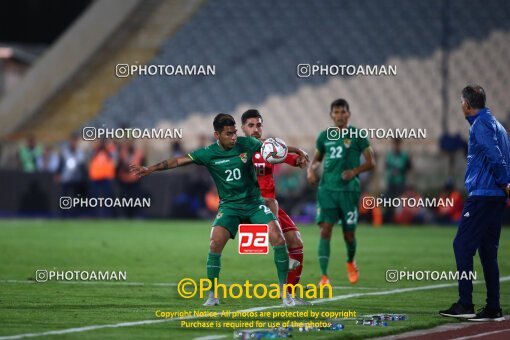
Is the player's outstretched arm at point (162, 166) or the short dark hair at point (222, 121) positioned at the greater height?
the short dark hair at point (222, 121)

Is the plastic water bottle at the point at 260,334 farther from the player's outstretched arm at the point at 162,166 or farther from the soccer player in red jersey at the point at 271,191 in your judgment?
the soccer player in red jersey at the point at 271,191

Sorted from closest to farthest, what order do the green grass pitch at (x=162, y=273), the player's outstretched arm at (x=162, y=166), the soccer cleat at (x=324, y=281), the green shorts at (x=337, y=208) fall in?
1. the green grass pitch at (x=162, y=273)
2. the player's outstretched arm at (x=162, y=166)
3. the soccer cleat at (x=324, y=281)
4. the green shorts at (x=337, y=208)

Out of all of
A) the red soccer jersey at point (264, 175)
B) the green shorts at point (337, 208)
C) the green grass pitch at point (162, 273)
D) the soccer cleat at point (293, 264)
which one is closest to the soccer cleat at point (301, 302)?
the green grass pitch at point (162, 273)

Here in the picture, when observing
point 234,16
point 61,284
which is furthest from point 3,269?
point 234,16

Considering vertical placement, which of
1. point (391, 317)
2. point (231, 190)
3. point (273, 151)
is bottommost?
point (391, 317)

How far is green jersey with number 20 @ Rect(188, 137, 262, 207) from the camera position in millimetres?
12680

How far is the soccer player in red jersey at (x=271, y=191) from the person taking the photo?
13.4m

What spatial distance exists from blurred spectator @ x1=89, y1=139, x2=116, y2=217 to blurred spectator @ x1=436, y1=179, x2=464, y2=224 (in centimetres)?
860

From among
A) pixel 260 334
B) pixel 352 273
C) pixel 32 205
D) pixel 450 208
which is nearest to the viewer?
pixel 260 334

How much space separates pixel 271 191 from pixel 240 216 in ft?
4.07

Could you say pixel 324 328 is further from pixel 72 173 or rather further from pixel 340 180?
pixel 72 173

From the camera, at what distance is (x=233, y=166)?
12672 millimetres

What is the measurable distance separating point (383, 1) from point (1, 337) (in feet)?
106

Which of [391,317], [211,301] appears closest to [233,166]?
[211,301]
